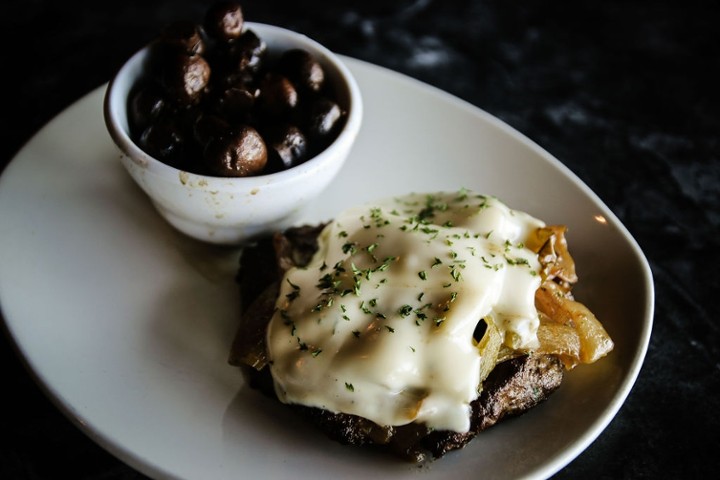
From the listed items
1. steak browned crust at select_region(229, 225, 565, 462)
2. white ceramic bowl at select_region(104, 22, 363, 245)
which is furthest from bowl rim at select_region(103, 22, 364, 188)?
steak browned crust at select_region(229, 225, 565, 462)

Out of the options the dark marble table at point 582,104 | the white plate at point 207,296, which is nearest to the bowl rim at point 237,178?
the white plate at point 207,296

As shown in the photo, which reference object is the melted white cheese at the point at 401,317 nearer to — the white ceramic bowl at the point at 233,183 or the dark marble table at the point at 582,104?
the white ceramic bowl at the point at 233,183

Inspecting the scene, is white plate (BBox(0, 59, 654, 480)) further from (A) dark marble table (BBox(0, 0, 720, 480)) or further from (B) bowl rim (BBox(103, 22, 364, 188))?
(B) bowl rim (BBox(103, 22, 364, 188))

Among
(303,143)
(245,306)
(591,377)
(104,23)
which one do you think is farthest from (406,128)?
(104,23)

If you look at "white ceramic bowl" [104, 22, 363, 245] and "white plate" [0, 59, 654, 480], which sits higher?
"white ceramic bowl" [104, 22, 363, 245]

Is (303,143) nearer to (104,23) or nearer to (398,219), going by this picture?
(398,219)

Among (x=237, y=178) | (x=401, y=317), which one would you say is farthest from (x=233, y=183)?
(x=401, y=317)

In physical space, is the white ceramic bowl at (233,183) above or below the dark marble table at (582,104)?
above

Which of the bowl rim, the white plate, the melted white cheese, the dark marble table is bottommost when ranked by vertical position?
the dark marble table
